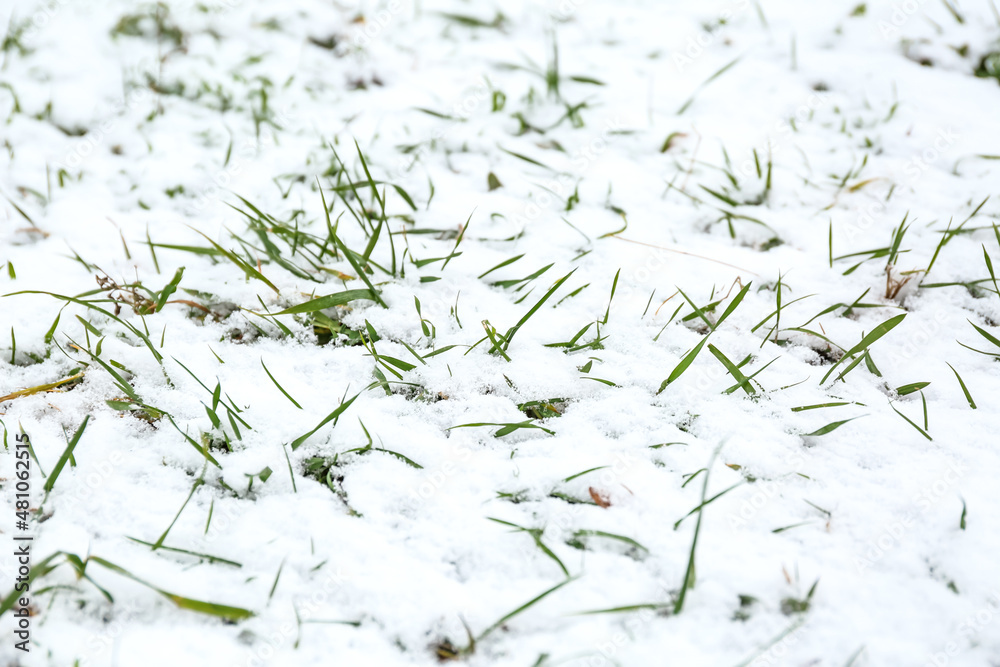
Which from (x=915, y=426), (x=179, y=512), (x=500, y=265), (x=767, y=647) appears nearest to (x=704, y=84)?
(x=500, y=265)

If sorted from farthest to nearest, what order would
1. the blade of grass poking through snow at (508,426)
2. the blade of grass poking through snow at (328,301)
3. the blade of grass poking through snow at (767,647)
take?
the blade of grass poking through snow at (328,301)
the blade of grass poking through snow at (508,426)
the blade of grass poking through snow at (767,647)

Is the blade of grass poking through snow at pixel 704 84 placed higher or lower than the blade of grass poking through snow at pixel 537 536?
higher

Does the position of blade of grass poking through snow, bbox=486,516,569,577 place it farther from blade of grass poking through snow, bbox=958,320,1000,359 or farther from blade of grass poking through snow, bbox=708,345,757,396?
blade of grass poking through snow, bbox=958,320,1000,359

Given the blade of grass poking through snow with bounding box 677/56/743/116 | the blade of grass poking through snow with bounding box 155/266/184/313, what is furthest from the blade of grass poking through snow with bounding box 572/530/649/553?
the blade of grass poking through snow with bounding box 677/56/743/116

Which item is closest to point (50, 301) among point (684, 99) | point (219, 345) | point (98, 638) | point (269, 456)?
point (219, 345)

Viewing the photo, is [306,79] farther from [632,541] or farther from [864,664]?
[864,664]

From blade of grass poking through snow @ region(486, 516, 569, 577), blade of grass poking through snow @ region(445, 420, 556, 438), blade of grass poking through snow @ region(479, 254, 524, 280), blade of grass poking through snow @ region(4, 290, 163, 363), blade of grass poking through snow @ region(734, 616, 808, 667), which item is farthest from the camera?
blade of grass poking through snow @ region(479, 254, 524, 280)

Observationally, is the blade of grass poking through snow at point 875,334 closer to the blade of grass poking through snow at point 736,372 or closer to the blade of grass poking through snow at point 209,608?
the blade of grass poking through snow at point 736,372

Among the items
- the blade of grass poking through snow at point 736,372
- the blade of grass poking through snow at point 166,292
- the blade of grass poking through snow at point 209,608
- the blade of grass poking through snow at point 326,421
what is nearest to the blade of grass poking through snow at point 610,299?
the blade of grass poking through snow at point 736,372

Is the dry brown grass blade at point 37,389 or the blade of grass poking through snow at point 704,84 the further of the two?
the blade of grass poking through snow at point 704,84
